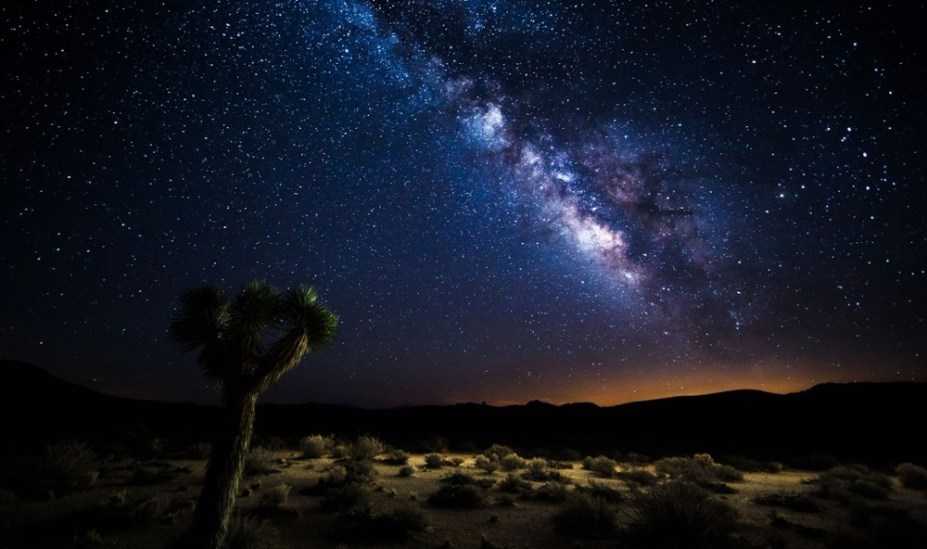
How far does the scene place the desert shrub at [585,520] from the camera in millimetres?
7765

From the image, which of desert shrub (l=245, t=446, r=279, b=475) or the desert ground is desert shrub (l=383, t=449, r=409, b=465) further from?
desert shrub (l=245, t=446, r=279, b=475)

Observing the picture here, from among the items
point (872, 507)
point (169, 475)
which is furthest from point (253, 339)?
point (872, 507)

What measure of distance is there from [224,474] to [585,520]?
21.6 ft

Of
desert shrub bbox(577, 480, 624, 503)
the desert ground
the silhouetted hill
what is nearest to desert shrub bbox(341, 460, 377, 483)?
the desert ground

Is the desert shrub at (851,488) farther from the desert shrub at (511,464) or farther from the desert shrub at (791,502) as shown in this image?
the desert shrub at (511,464)

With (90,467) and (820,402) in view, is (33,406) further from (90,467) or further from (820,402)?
(820,402)

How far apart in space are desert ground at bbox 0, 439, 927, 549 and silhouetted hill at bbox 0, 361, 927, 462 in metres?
10.6

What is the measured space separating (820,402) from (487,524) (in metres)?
54.5

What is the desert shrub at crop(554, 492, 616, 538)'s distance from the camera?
7.76 meters

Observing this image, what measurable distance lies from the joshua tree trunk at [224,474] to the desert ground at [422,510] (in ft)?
1.41

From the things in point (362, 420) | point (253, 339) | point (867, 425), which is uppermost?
point (253, 339)

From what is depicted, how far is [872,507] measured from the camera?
9680 millimetres

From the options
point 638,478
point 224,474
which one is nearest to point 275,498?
point 224,474

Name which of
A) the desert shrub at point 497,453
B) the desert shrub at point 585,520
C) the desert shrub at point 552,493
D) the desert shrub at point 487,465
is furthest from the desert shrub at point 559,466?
the desert shrub at point 585,520
